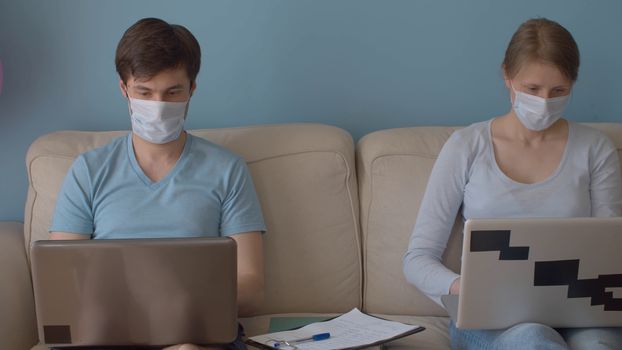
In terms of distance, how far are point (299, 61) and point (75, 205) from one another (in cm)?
77

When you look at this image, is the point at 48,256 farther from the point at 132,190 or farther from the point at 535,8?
the point at 535,8

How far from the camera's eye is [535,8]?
89.0 inches

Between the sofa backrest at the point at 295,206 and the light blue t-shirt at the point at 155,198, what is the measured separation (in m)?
0.16

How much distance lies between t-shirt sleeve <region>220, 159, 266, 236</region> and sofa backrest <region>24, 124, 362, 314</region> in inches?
6.2

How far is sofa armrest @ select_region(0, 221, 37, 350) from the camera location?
1.83m

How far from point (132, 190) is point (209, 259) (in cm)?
57

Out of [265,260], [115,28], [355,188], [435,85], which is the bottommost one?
[265,260]

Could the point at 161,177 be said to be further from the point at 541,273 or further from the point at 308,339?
the point at 541,273

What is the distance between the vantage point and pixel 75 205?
6.00ft

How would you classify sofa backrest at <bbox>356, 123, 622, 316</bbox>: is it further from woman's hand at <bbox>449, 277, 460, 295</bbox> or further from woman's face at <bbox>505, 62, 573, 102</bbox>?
woman's face at <bbox>505, 62, 573, 102</bbox>

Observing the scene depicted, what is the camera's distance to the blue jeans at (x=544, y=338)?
145 cm

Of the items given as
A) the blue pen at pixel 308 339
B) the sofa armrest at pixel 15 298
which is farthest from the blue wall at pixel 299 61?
the blue pen at pixel 308 339

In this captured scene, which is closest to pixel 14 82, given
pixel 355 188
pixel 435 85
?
pixel 355 188

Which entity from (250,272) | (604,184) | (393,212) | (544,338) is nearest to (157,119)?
(250,272)
